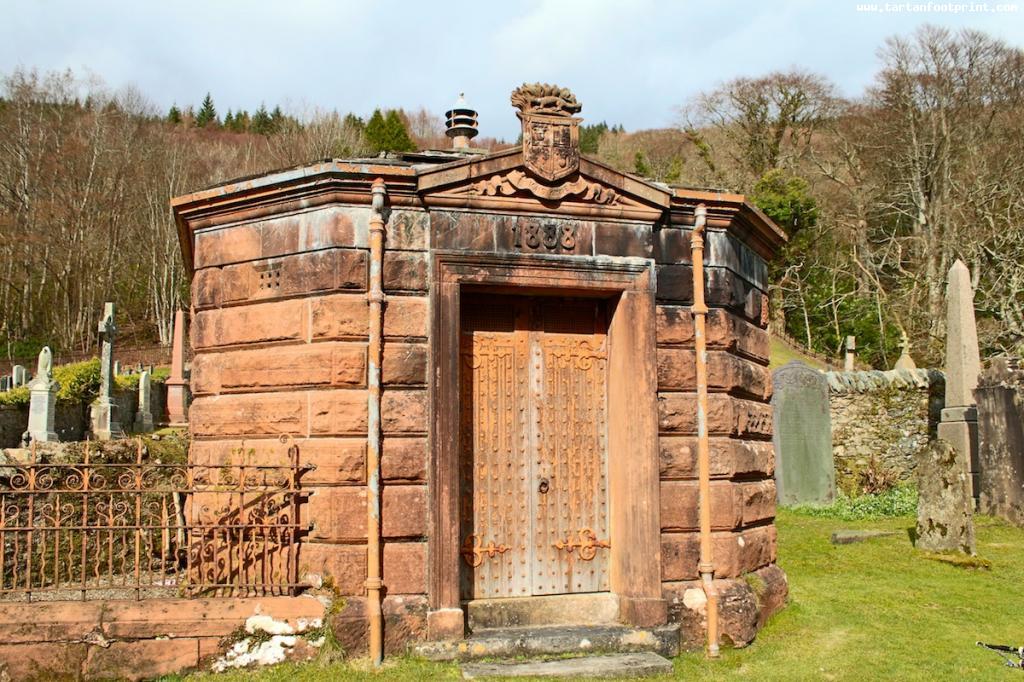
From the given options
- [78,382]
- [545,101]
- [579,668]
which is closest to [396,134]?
[78,382]

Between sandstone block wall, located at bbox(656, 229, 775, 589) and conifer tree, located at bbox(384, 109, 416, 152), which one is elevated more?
conifer tree, located at bbox(384, 109, 416, 152)

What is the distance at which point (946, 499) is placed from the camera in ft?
36.7

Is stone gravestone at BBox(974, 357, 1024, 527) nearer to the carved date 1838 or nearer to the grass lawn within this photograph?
the grass lawn

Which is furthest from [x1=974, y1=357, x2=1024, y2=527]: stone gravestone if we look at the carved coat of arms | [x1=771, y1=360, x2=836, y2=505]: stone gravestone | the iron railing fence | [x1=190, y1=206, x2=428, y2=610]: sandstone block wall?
the iron railing fence

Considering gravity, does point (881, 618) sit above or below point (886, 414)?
below

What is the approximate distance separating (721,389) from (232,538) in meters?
4.66

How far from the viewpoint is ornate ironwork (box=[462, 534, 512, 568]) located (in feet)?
24.3

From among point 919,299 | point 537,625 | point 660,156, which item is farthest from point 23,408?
point 660,156

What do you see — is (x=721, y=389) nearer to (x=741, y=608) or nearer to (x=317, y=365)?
(x=741, y=608)

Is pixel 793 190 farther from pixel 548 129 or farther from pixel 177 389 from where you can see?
pixel 548 129

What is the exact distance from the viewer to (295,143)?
165ft

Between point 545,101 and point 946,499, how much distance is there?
26.2ft

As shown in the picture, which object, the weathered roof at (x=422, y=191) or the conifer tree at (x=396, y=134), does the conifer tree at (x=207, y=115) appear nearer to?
the conifer tree at (x=396, y=134)

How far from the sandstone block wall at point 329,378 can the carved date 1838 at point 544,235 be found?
0.86 meters
